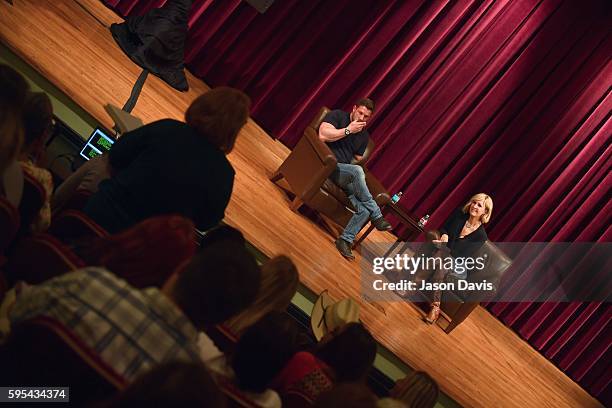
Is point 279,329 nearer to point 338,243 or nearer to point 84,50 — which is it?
point 338,243

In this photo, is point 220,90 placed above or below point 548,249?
below

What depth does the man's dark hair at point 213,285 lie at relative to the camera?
1.37 metres

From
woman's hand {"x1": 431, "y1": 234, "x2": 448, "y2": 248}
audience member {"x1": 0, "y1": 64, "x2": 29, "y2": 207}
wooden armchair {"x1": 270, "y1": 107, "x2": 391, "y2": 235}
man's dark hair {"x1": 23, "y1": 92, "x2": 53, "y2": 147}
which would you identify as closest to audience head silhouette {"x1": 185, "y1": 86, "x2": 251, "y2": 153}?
man's dark hair {"x1": 23, "y1": 92, "x2": 53, "y2": 147}

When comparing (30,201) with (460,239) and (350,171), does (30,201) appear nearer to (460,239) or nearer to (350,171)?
(350,171)

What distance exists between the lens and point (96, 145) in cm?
297

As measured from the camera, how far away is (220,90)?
2.12 metres

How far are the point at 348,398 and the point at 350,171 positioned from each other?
3242 mm

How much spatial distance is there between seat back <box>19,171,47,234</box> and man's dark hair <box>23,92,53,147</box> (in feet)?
0.60

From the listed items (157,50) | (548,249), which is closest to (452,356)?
(548,249)

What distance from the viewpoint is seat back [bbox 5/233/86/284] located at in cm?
150

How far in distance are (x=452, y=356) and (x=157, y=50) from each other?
256cm

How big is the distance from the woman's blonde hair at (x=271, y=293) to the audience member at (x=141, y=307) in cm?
63

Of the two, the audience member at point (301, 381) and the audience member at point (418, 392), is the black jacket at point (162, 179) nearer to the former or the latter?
the audience member at point (301, 381)

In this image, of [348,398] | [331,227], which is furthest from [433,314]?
[348,398]
